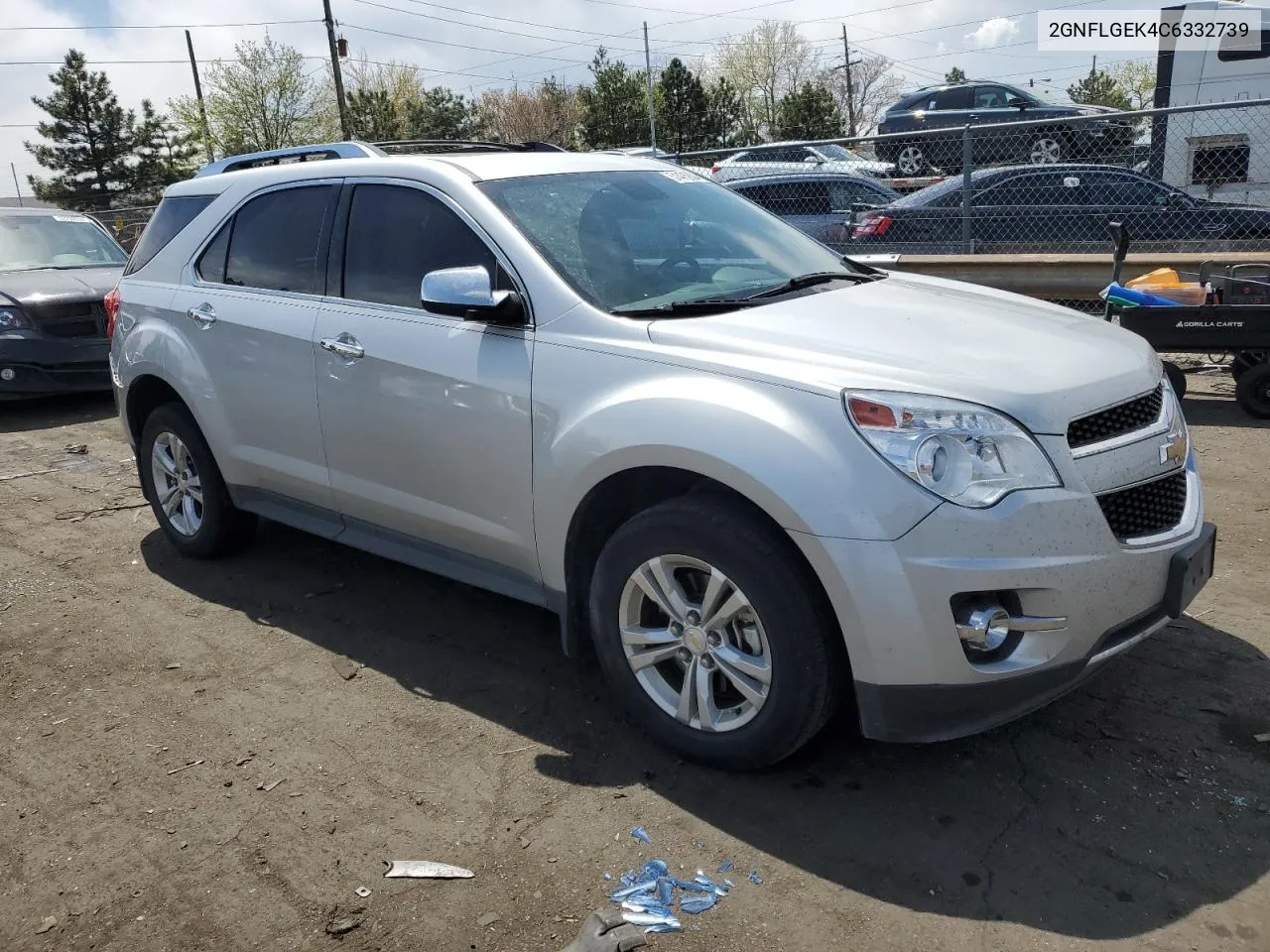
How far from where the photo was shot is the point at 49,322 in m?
9.61

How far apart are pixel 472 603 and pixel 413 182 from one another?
1.80 m

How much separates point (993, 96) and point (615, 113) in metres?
27.8

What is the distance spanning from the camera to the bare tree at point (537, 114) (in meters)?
58.4

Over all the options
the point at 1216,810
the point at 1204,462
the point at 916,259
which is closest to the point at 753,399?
the point at 1216,810

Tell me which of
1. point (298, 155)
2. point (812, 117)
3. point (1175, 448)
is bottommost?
point (1175, 448)

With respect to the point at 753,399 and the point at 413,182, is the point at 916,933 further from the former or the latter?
the point at 413,182

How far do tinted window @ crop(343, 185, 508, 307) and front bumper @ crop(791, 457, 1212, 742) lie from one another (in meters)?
1.77

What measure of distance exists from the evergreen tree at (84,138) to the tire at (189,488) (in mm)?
52730

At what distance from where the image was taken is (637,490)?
356 centimetres

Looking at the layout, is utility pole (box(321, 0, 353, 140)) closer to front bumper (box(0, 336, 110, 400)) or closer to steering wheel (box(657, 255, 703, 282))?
front bumper (box(0, 336, 110, 400))

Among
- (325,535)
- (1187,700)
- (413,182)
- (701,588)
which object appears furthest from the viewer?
(325,535)

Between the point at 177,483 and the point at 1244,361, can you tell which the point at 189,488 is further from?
the point at 1244,361

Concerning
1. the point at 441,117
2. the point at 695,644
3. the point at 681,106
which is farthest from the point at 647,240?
the point at 441,117

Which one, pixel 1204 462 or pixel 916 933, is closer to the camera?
pixel 916 933
